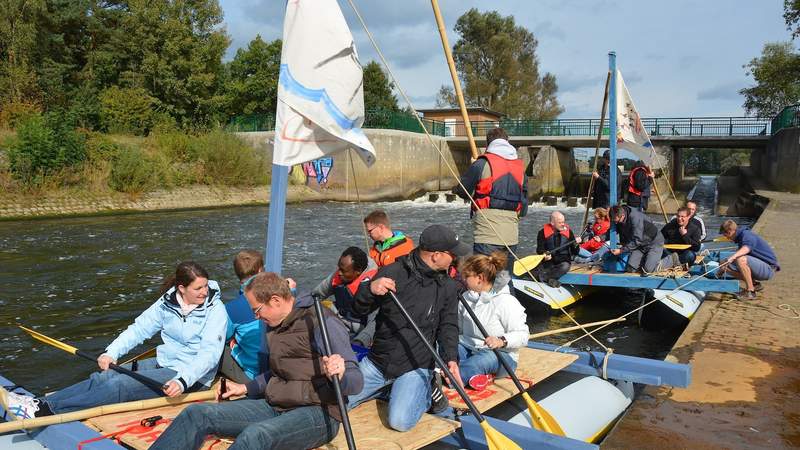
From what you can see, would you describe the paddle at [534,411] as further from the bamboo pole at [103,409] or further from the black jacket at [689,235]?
the black jacket at [689,235]

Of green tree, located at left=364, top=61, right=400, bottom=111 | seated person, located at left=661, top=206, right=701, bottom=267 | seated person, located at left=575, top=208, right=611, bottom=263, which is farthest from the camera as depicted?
green tree, located at left=364, top=61, right=400, bottom=111

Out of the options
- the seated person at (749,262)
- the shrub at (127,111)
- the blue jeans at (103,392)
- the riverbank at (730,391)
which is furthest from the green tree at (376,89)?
the blue jeans at (103,392)

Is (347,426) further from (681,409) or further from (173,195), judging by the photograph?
(173,195)

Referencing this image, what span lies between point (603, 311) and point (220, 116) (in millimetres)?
34284

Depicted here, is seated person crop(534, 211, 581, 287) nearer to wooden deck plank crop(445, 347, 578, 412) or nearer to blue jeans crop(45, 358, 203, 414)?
wooden deck plank crop(445, 347, 578, 412)

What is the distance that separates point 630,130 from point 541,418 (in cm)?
850

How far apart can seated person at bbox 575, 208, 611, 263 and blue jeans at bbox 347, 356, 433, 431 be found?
27.2 ft

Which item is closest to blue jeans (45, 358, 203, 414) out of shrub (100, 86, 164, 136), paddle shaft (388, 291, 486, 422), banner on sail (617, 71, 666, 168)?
paddle shaft (388, 291, 486, 422)

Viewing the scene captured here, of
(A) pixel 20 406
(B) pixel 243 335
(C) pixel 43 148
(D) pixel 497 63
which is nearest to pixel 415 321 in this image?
(B) pixel 243 335

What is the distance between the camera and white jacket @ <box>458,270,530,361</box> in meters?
5.20

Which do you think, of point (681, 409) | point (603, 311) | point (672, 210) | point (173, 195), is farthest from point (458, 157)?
point (681, 409)

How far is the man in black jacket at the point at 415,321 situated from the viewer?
14.3 feet

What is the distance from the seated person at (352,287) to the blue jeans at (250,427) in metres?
1.14

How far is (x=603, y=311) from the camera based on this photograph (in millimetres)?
11508
